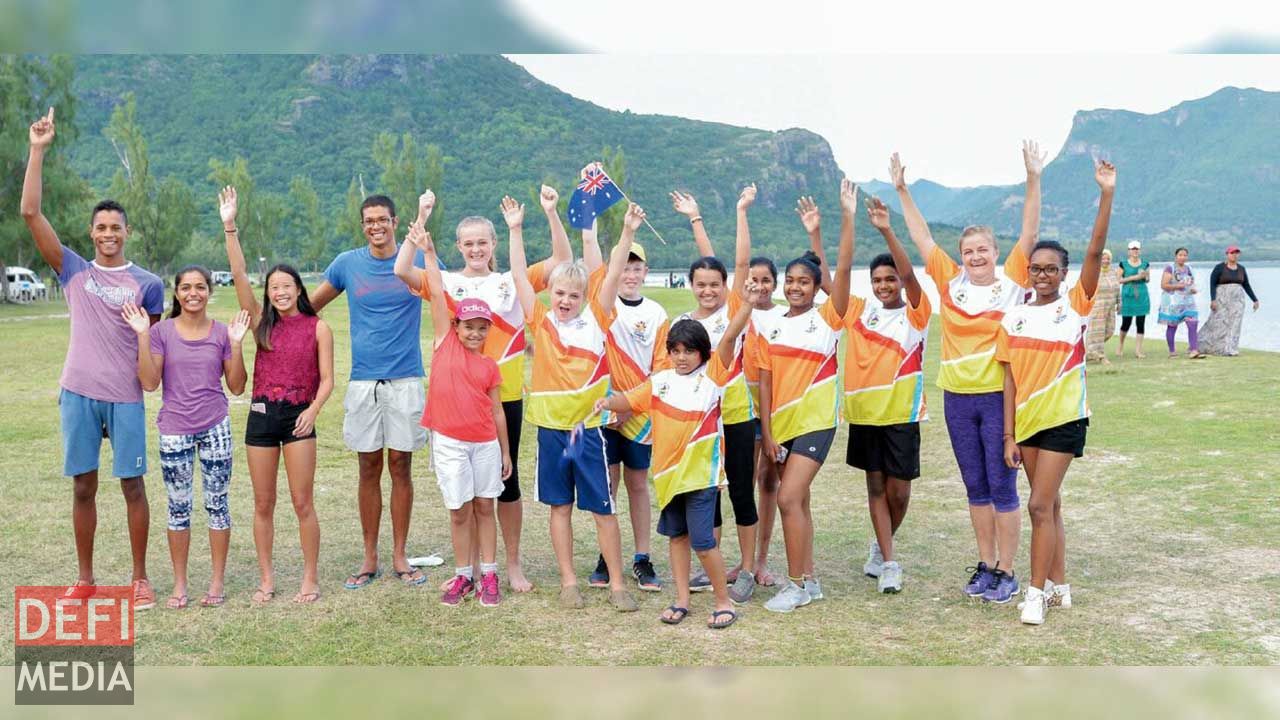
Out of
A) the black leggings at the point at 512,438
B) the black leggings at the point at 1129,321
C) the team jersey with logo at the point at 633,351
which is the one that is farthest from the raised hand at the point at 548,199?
the black leggings at the point at 1129,321

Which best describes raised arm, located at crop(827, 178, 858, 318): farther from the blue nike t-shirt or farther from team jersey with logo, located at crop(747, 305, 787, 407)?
the blue nike t-shirt

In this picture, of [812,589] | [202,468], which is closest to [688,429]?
[812,589]

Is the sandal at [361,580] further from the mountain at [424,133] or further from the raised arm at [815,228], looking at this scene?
the mountain at [424,133]

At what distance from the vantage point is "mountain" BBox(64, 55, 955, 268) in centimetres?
6450

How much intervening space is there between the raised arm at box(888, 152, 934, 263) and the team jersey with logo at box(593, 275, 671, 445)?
1280 millimetres

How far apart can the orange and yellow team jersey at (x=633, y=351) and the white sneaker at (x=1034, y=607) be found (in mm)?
1934

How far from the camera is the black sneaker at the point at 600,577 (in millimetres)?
5539

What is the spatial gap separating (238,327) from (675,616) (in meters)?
2.51

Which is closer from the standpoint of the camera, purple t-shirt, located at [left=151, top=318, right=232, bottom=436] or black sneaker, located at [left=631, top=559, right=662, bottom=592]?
purple t-shirt, located at [left=151, top=318, right=232, bottom=436]

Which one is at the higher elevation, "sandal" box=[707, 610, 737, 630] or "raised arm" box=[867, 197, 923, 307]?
"raised arm" box=[867, 197, 923, 307]

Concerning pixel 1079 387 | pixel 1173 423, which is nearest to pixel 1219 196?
pixel 1173 423

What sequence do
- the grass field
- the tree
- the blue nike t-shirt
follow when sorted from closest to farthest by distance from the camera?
the grass field < the blue nike t-shirt < the tree

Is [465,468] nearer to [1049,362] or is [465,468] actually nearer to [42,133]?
[42,133]

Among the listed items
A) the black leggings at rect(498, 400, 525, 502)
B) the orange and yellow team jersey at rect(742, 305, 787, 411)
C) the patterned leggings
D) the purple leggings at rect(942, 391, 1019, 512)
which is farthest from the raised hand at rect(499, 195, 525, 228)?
the purple leggings at rect(942, 391, 1019, 512)
